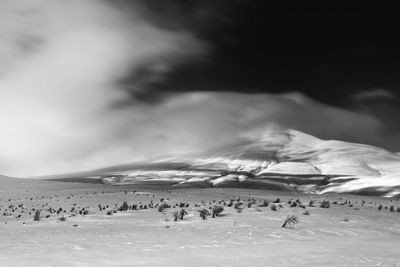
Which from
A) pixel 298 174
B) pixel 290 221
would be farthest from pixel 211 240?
pixel 298 174

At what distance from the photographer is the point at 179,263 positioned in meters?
10.3

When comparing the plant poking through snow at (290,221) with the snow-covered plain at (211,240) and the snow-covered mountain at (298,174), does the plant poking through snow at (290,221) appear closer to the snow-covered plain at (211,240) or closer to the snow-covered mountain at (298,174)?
the snow-covered plain at (211,240)

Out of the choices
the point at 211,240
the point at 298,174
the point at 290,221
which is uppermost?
the point at 298,174

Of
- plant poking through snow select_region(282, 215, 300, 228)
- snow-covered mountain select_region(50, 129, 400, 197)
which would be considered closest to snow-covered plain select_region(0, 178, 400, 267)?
plant poking through snow select_region(282, 215, 300, 228)

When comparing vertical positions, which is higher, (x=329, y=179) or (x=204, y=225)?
(x=329, y=179)

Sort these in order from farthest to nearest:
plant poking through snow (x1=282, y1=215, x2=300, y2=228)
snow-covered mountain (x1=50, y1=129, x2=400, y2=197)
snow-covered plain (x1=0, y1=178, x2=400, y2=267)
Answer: snow-covered mountain (x1=50, y1=129, x2=400, y2=197) → plant poking through snow (x1=282, y1=215, x2=300, y2=228) → snow-covered plain (x1=0, y1=178, x2=400, y2=267)

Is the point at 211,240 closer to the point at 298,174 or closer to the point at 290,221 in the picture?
the point at 290,221

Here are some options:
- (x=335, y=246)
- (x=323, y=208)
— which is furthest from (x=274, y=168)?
(x=335, y=246)

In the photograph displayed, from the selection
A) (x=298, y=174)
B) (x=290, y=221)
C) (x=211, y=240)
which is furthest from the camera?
(x=298, y=174)

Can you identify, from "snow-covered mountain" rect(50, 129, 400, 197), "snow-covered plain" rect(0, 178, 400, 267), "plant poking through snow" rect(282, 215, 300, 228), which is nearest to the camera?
"snow-covered plain" rect(0, 178, 400, 267)

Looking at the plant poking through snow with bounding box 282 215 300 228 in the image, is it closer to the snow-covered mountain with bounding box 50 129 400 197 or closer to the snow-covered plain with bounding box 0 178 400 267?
the snow-covered plain with bounding box 0 178 400 267

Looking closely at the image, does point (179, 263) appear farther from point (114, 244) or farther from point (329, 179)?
point (329, 179)

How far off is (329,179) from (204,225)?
126192 mm

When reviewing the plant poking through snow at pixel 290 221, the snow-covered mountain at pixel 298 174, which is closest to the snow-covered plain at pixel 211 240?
the plant poking through snow at pixel 290 221
